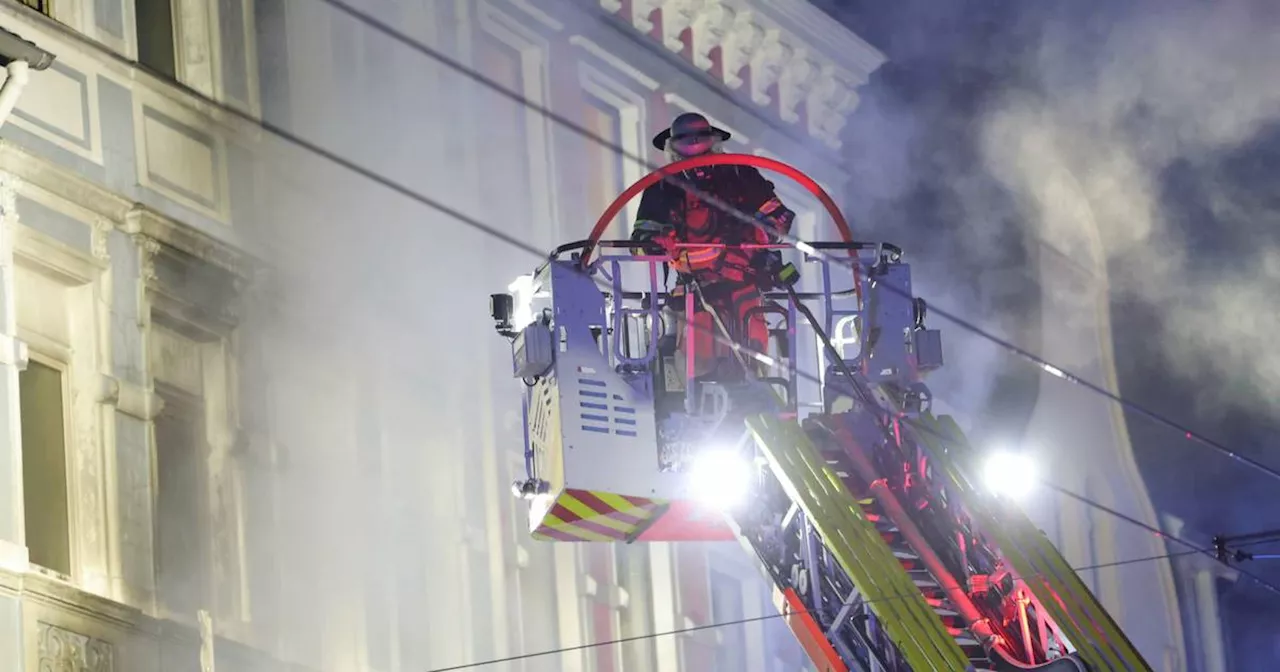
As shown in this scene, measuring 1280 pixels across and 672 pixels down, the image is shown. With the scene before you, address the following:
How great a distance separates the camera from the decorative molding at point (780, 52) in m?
17.4

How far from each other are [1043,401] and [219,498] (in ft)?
26.5

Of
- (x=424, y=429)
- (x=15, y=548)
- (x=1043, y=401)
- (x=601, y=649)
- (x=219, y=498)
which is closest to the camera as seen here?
(x=15, y=548)

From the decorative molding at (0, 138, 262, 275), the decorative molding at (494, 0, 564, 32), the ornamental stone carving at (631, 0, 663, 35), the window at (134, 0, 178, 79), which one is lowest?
the decorative molding at (0, 138, 262, 275)

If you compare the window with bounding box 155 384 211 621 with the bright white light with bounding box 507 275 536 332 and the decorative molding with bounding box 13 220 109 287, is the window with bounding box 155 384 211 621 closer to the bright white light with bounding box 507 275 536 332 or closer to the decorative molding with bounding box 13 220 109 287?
the decorative molding with bounding box 13 220 109 287

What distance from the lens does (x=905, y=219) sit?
1772 centimetres

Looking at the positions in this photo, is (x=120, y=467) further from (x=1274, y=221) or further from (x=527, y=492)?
(x=1274, y=221)

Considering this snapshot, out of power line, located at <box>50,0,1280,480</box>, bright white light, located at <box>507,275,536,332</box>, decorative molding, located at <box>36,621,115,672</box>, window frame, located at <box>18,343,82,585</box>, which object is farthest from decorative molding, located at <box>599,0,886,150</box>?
decorative molding, located at <box>36,621,115,672</box>

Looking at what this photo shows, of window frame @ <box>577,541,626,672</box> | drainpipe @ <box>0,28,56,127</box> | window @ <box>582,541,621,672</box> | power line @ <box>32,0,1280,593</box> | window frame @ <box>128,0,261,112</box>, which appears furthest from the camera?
window @ <box>582,541,621,672</box>

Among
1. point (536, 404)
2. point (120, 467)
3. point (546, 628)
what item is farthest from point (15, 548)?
point (546, 628)

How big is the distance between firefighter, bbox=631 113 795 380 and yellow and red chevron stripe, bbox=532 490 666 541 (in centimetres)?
80

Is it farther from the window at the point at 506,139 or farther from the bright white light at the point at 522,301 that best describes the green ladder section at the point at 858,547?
the window at the point at 506,139

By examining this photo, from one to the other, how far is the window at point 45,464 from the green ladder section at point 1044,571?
14.4 ft

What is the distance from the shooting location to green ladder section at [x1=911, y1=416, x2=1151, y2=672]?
32.4ft

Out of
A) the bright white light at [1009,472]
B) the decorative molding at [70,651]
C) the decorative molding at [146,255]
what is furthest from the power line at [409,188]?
the decorative molding at [70,651]
